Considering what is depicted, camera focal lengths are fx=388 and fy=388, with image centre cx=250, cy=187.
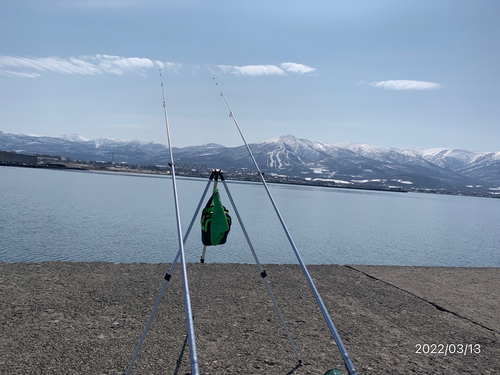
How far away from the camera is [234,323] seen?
6480 millimetres

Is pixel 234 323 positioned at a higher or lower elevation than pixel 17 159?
lower

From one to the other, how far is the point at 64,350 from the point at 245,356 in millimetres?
2421

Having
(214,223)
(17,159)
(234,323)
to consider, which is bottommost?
(234,323)

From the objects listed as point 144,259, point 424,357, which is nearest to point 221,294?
point 424,357

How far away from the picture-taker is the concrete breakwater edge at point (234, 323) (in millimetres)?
5184

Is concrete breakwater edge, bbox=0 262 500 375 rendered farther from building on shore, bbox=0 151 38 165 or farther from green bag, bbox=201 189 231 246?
building on shore, bbox=0 151 38 165
